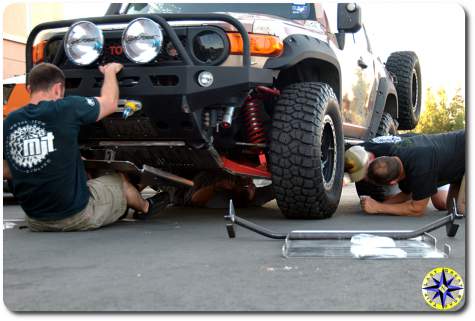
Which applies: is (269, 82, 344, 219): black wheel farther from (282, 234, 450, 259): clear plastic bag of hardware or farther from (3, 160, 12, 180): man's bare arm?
(3, 160, 12, 180): man's bare arm

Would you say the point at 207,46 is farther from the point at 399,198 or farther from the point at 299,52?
the point at 399,198

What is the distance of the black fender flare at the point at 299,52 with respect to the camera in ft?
13.2

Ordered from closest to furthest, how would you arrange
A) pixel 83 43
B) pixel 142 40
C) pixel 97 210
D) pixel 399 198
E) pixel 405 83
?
pixel 142 40, pixel 83 43, pixel 97 210, pixel 399 198, pixel 405 83

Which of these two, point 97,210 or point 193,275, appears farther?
point 97,210

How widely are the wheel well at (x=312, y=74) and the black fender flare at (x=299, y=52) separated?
10cm

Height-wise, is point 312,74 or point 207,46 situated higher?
point 207,46

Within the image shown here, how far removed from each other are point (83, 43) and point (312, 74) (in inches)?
65.4

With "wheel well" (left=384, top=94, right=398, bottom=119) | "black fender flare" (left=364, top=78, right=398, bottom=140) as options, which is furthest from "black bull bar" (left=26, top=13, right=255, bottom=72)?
"wheel well" (left=384, top=94, right=398, bottom=119)

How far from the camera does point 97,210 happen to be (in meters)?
4.09

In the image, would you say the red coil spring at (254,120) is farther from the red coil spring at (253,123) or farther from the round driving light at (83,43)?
the round driving light at (83,43)

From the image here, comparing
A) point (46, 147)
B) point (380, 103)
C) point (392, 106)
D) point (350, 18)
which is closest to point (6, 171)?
point (46, 147)

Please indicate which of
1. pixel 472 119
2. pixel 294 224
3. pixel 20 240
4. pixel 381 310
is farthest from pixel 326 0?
pixel 381 310

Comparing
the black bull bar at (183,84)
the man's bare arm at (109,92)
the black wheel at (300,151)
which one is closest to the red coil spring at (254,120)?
the black wheel at (300,151)

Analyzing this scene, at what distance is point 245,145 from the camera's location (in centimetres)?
438
